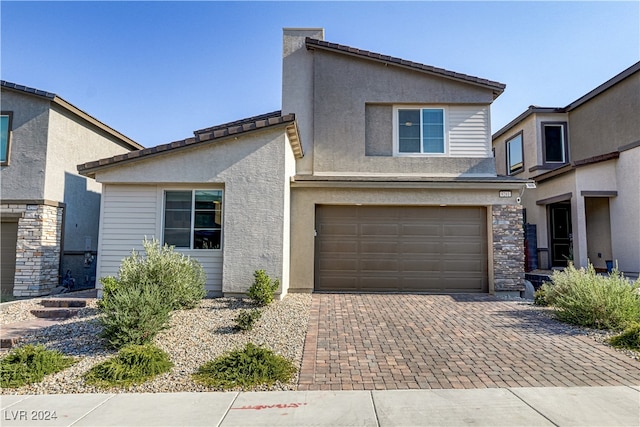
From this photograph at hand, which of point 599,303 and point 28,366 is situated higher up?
point 599,303

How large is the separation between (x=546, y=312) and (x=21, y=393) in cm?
960

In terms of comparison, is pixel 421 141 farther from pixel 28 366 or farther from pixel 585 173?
pixel 28 366

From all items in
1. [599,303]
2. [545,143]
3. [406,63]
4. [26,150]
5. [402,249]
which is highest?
[406,63]

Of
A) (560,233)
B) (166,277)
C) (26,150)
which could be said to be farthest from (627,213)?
(26,150)

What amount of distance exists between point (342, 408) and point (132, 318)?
148 inches

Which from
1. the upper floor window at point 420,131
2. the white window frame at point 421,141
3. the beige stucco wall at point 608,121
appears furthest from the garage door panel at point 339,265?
the beige stucco wall at point 608,121

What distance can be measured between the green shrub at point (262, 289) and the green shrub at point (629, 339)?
643cm

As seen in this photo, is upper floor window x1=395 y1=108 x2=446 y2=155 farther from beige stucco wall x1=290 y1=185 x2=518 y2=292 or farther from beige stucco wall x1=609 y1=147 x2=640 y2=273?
beige stucco wall x1=609 y1=147 x2=640 y2=273

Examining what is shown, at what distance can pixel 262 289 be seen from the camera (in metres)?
8.38

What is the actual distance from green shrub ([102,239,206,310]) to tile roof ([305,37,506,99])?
8.07m

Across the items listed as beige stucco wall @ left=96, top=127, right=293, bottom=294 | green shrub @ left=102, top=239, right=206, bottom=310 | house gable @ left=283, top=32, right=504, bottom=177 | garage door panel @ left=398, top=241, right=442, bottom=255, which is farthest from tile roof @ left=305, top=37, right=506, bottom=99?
green shrub @ left=102, top=239, right=206, bottom=310

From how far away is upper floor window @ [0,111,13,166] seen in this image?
11133mm

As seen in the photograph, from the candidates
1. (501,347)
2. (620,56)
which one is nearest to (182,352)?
(501,347)

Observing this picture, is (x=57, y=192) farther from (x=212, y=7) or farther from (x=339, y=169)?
(x=339, y=169)
